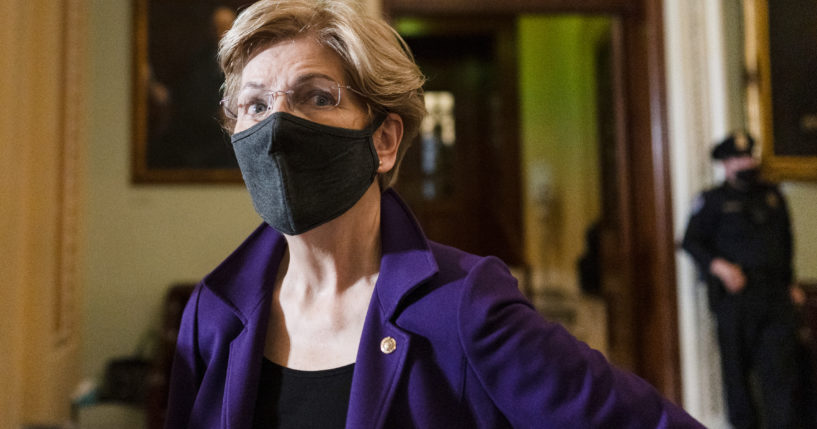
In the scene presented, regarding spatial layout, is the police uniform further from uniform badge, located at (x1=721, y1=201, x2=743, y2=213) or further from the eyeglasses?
the eyeglasses

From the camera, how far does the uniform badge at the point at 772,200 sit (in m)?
3.49

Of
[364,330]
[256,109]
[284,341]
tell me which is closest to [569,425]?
[364,330]

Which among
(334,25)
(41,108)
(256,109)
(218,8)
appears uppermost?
(218,8)

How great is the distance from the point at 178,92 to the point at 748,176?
3673 millimetres

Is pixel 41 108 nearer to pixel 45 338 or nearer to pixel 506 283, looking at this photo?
pixel 45 338

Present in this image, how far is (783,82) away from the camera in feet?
12.7

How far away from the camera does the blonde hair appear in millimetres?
1030

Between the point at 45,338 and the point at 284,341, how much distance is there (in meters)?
2.72

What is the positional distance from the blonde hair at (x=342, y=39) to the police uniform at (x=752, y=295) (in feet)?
10.0

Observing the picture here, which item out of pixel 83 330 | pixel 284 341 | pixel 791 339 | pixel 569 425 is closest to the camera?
pixel 569 425

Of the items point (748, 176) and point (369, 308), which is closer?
point (369, 308)

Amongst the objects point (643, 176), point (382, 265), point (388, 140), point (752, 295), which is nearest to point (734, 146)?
point (643, 176)

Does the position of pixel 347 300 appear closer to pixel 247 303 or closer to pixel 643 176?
pixel 247 303

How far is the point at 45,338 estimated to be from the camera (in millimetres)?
3152
